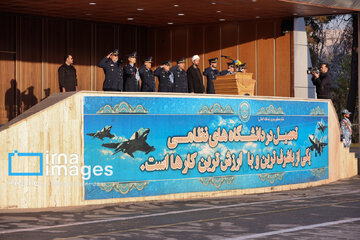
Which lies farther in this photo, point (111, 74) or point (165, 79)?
point (165, 79)

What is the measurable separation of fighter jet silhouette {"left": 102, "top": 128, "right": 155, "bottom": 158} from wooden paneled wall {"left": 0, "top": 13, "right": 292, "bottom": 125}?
11.6 metres

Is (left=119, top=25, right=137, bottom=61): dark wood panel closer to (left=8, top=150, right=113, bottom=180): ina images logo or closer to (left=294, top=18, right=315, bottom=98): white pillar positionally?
(left=294, top=18, right=315, bottom=98): white pillar

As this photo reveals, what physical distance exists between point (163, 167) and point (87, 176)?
74.0 inches

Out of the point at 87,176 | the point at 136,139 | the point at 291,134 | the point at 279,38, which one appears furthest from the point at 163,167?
the point at 279,38

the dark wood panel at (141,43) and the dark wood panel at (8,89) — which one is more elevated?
the dark wood panel at (141,43)

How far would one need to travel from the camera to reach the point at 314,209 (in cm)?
1349

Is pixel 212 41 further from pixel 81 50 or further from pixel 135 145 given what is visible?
pixel 135 145

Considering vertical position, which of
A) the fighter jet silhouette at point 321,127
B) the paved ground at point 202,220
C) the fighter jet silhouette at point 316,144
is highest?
the fighter jet silhouette at point 321,127

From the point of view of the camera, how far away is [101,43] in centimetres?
2898

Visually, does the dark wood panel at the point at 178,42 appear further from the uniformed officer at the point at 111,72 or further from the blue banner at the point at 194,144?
the uniformed officer at the point at 111,72

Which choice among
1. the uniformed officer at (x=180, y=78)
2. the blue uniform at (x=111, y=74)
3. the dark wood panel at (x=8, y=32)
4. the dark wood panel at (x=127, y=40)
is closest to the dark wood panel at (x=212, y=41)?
the dark wood panel at (x=127, y=40)

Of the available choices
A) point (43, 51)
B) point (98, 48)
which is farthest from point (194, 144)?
point (98, 48)

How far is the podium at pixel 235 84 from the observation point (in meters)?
18.8

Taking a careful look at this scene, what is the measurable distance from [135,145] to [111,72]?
3.18 m
